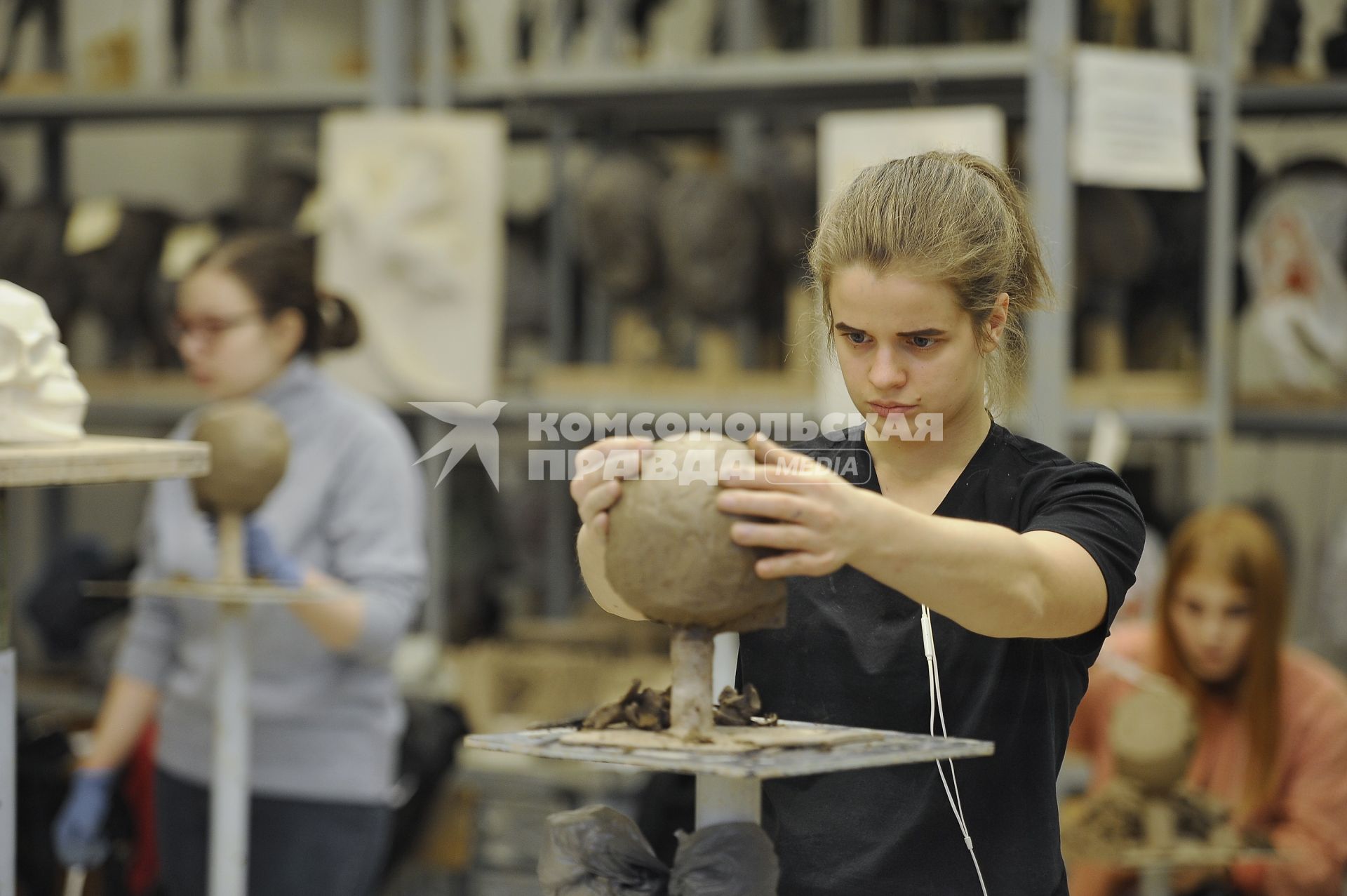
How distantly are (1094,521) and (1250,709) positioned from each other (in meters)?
2.02

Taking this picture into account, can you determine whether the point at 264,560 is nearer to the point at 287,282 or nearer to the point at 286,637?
the point at 286,637

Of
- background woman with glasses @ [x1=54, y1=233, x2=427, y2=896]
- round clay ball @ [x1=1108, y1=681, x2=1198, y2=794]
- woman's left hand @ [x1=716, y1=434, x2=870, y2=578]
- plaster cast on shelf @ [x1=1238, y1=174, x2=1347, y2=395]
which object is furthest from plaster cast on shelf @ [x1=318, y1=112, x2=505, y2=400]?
woman's left hand @ [x1=716, y1=434, x2=870, y2=578]

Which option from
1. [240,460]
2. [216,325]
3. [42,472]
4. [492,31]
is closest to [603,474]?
[42,472]

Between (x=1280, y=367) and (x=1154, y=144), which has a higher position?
(x=1154, y=144)

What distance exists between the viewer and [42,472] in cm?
166

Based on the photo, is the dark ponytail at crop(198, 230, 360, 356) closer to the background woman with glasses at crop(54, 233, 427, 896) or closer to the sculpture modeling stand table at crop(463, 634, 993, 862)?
the background woman with glasses at crop(54, 233, 427, 896)

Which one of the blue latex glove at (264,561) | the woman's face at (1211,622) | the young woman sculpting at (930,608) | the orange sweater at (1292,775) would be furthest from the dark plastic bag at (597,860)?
the woman's face at (1211,622)

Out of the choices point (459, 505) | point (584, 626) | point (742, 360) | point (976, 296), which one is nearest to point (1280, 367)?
point (742, 360)

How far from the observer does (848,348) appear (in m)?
1.47

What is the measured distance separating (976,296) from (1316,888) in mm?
2169

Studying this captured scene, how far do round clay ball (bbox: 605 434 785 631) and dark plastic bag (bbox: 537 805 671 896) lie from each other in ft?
0.64

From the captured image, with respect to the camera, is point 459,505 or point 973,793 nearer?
point 973,793

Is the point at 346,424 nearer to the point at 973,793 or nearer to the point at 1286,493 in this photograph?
the point at 973,793

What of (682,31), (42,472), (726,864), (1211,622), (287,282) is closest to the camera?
(726,864)
